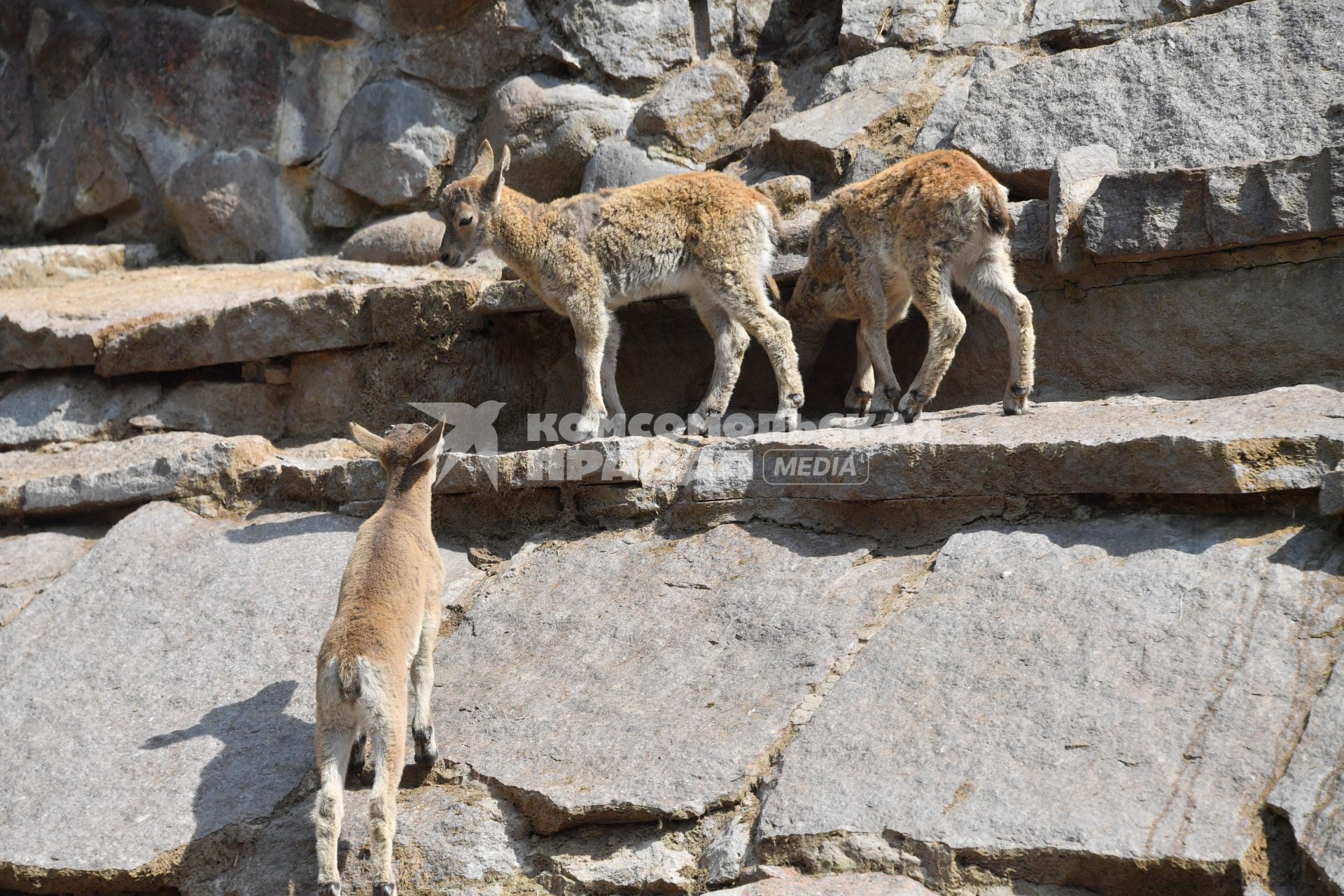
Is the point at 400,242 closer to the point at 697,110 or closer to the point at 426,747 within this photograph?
the point at 697,110

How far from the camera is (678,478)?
688 cm

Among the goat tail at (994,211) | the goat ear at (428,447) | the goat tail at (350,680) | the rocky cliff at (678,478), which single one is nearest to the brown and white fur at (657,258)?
the rocky cliff at (678,478)

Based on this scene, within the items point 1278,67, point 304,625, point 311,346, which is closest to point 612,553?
point 304,625

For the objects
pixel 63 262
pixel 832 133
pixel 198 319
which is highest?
pixel 832 133

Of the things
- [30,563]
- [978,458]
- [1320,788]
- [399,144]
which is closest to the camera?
[1320,788]

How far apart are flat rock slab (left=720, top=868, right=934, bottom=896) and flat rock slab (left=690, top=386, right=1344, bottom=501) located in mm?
2335

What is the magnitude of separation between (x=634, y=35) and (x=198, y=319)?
468 centimetres

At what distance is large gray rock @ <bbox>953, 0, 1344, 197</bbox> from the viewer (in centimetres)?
786

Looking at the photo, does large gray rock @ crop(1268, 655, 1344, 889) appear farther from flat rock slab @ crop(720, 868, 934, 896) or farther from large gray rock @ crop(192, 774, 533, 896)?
large gray rock @ crop(192, 774, 533, 896)

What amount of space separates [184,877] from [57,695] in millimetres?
1772

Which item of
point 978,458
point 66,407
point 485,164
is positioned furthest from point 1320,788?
point 66,407

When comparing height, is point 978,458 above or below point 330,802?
above

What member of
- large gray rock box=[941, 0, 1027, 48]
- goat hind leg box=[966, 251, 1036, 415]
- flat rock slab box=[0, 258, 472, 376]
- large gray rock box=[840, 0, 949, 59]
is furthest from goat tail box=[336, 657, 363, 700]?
large gray rock box=[941, 0, 1027, 48]

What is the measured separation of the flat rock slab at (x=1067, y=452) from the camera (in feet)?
17.5
